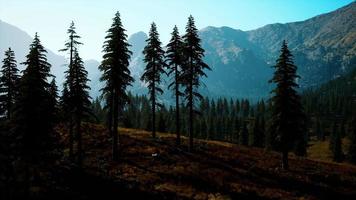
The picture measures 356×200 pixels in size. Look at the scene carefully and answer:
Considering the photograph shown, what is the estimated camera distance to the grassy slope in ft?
122

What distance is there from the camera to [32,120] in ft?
112

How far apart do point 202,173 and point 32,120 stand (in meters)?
18.4

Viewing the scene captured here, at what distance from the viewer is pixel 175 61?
51250 mm

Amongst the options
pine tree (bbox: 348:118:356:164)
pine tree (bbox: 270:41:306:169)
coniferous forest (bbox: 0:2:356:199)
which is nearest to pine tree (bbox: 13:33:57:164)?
coniferous forest (bbox: 0:2:356:199)

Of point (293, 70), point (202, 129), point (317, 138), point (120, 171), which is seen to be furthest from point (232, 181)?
point (317, 138)

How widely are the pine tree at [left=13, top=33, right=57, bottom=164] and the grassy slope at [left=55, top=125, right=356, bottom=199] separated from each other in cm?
577

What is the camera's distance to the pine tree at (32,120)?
33.6 meters

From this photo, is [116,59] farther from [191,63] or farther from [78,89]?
[191,63]

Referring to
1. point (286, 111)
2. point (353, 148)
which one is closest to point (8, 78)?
point (286, 111)

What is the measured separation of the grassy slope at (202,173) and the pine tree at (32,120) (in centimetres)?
577

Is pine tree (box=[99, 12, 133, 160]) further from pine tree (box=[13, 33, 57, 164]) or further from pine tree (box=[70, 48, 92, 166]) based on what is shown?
pine tree (box=[13, 33, 57, 164])

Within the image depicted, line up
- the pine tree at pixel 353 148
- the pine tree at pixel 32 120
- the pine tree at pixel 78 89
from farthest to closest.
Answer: the pine tree at pixel 353 148, the pine tree at pixel 78 89, the pine tree at pixel 32 120

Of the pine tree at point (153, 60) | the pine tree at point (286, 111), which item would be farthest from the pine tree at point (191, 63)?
the pine tree at point (286, 111)

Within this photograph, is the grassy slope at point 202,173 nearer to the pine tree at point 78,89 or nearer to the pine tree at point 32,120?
the pine tree at point 32,120
